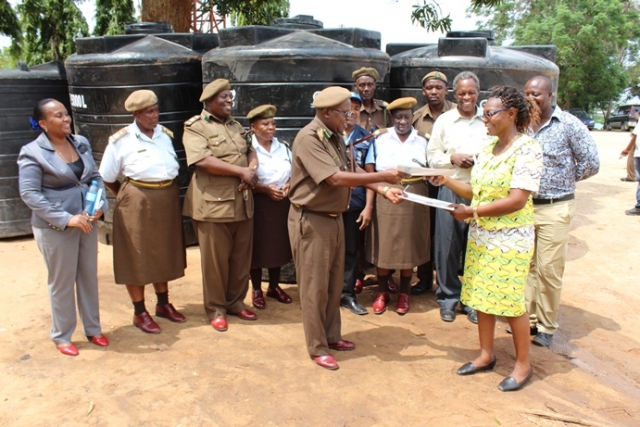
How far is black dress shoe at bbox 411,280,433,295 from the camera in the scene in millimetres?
4879

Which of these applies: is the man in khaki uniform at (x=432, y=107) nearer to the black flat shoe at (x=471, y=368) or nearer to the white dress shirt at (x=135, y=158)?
the black flat shoe at (x=471, y=368)

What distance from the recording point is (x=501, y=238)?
3164mm

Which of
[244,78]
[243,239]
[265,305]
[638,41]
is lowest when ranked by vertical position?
[265,305]

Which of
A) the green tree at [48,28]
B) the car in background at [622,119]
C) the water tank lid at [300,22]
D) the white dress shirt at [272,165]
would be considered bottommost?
the car in background at [622,119]

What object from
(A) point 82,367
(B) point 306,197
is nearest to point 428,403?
(B) point 306,197

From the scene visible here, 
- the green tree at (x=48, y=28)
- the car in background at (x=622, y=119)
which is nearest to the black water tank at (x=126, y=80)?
the green tree at (x=48, y=28)

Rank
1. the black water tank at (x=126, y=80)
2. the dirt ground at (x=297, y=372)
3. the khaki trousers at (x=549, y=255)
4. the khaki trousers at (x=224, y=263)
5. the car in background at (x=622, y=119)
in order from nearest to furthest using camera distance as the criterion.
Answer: the dirt ground at (x=297, y=372), the khaki trousers at (x=549, y=255), the khaki trousers at (x=224, y=263), the black water tank at (x=126, y=80), the car in background at (x=622, y=119)

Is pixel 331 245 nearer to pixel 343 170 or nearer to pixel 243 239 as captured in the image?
pixel 343 170

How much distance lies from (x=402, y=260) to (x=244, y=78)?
2017 mm

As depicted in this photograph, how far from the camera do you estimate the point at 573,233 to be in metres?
6.92

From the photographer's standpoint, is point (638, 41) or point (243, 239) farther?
point (638, 41)

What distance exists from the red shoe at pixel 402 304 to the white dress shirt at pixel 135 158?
6.69 feet

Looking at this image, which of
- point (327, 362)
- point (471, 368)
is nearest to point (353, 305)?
point (327, 362)

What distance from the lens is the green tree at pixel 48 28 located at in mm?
17172
